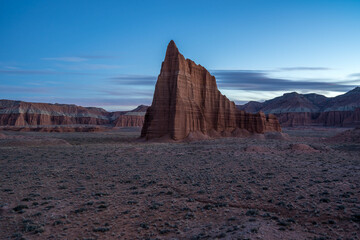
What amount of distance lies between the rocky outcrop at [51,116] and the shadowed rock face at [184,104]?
95.6 m

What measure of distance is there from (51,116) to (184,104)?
441ft

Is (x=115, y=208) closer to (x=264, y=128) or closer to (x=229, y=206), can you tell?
(x=229, y=206)

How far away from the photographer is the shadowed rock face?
4384 centimetres

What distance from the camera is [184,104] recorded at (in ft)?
145

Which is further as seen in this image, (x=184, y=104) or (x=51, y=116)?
(x=51, y=116)

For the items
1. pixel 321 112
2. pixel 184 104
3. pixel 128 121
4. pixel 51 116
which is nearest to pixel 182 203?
pixel 184 104

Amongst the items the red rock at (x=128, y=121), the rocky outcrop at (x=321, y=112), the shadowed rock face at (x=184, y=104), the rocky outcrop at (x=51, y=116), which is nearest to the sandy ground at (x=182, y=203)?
the shadowed rock face at (x=184, y=104)

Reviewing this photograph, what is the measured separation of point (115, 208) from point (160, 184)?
3.89 meters

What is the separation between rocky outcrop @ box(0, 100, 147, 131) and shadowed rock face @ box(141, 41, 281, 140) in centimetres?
9557

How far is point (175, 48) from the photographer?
45.8 metres

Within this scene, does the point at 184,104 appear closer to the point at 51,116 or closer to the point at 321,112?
the point at 51,116

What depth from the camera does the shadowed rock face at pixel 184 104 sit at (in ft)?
144

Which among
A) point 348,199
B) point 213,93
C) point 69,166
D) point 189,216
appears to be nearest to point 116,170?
point 69,166

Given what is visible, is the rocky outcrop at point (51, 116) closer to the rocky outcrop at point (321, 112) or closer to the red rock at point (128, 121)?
the red rock at point (128, 121)
